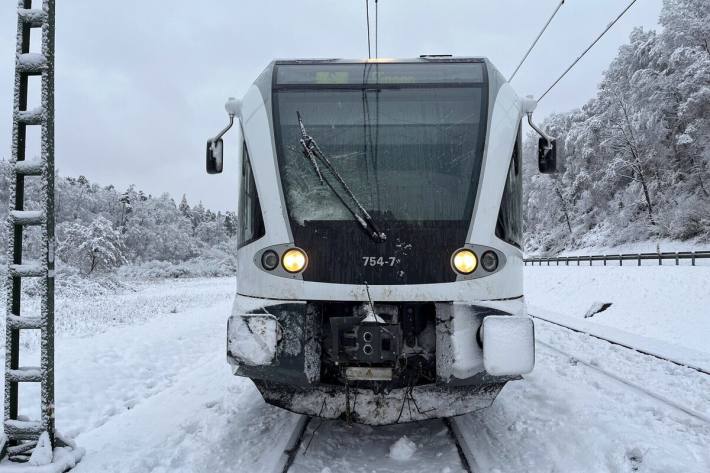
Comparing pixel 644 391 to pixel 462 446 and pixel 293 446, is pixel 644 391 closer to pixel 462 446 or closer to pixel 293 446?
pixel 462 446

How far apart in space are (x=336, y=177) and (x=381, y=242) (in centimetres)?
64

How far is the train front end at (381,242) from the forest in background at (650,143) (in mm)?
19180

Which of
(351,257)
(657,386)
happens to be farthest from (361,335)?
(657,386)

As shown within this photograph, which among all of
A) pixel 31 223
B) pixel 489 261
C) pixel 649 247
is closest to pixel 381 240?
pixel 489 261

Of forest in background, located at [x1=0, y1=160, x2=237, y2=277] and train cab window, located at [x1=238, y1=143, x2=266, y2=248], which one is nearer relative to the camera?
train cab window, located at [x1=238, y1=143, x2=266, y2=248]

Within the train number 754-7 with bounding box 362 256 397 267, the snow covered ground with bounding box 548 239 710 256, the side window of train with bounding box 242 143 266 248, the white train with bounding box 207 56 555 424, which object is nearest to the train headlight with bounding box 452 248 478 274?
the white train with bounding box 207 56 555 424

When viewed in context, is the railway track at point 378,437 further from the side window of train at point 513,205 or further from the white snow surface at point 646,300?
the white snow surface at point 646,300

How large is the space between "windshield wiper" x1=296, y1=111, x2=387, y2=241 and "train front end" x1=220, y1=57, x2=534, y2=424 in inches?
0.4

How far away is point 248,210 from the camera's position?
3799 mm

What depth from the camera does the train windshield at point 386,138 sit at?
12.0ft

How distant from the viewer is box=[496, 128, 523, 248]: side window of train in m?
3.65

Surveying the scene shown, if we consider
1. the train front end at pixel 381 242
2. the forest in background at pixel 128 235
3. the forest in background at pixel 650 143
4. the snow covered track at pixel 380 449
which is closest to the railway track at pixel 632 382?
the train front end at pixel 381 242

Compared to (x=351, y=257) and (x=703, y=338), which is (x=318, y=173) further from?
(x=703, y=338)

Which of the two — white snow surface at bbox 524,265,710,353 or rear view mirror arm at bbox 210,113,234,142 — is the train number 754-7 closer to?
rear view mirror arm at bbox 210,113,234,142
